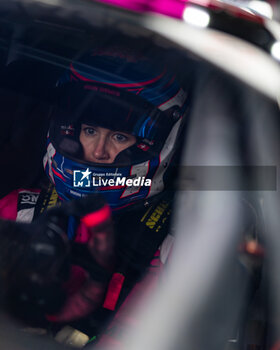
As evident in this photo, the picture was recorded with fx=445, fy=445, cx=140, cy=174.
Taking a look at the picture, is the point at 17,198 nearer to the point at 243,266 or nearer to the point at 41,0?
the point at 41,0

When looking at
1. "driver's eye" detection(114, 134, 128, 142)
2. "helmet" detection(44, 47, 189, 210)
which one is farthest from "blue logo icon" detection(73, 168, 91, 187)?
"driver's eye" detection(114, 134, 128, 142)

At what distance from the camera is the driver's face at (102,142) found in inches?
59.2

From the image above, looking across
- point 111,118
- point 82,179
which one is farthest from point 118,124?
point 82,179

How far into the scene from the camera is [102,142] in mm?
1534

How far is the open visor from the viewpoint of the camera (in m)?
1.44

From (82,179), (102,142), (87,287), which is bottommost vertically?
(87,287)

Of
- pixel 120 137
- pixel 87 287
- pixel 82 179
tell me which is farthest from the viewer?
pixel 120 137

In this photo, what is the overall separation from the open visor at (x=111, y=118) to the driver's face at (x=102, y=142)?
2cm

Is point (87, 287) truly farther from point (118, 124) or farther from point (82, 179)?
point (118, 124)

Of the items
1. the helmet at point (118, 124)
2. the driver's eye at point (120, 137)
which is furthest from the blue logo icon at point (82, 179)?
the driver's eye at point (120, 137)

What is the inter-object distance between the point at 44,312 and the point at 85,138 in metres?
0.64

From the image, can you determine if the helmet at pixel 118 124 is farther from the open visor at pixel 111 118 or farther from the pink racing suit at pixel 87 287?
the pink racing suit at pixel 87 287

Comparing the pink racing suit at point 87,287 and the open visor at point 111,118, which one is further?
the open visor at point 111,118

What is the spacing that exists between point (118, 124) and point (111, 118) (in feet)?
0.10
